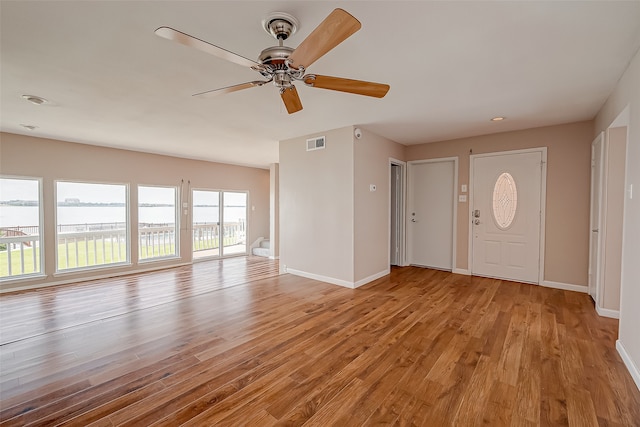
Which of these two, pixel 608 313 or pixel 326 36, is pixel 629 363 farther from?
pixel 326 36

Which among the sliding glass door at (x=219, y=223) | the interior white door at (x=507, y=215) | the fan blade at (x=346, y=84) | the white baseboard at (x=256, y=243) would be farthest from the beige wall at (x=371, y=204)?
the sliding glass door at (x=219, y=223)

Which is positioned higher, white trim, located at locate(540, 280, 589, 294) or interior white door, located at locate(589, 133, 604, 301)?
interior white door, located at locate(589, 133, 604, 301)

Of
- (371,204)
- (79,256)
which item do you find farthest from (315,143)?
(79,256)

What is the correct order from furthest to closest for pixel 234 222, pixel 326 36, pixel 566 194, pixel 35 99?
pixel 234 222
pixel 566 194
pixel 35 99
pixel 326 36

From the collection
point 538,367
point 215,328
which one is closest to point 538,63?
point 538,367

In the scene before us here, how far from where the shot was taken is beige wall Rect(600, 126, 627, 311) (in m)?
3.05

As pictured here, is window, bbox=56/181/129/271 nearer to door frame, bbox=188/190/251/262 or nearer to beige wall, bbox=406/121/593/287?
door frame, bbox=188/190/251/262

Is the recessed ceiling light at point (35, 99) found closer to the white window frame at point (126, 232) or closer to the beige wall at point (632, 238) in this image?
the white window frame at point (126, 232)

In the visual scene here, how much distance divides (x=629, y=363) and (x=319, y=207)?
372 centimetres

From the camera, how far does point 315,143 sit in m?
4.71

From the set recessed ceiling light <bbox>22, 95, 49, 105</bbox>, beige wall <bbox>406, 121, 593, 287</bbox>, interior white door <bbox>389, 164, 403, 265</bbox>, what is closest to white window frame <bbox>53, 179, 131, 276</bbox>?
recessed ceiling light <bbox>22, 95, 49, 105</bbox>

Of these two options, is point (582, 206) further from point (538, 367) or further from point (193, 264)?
point (193, 264)

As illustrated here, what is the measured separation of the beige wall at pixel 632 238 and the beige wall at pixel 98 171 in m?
7.16

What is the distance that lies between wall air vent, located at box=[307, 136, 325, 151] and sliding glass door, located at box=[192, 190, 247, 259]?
3.63m
